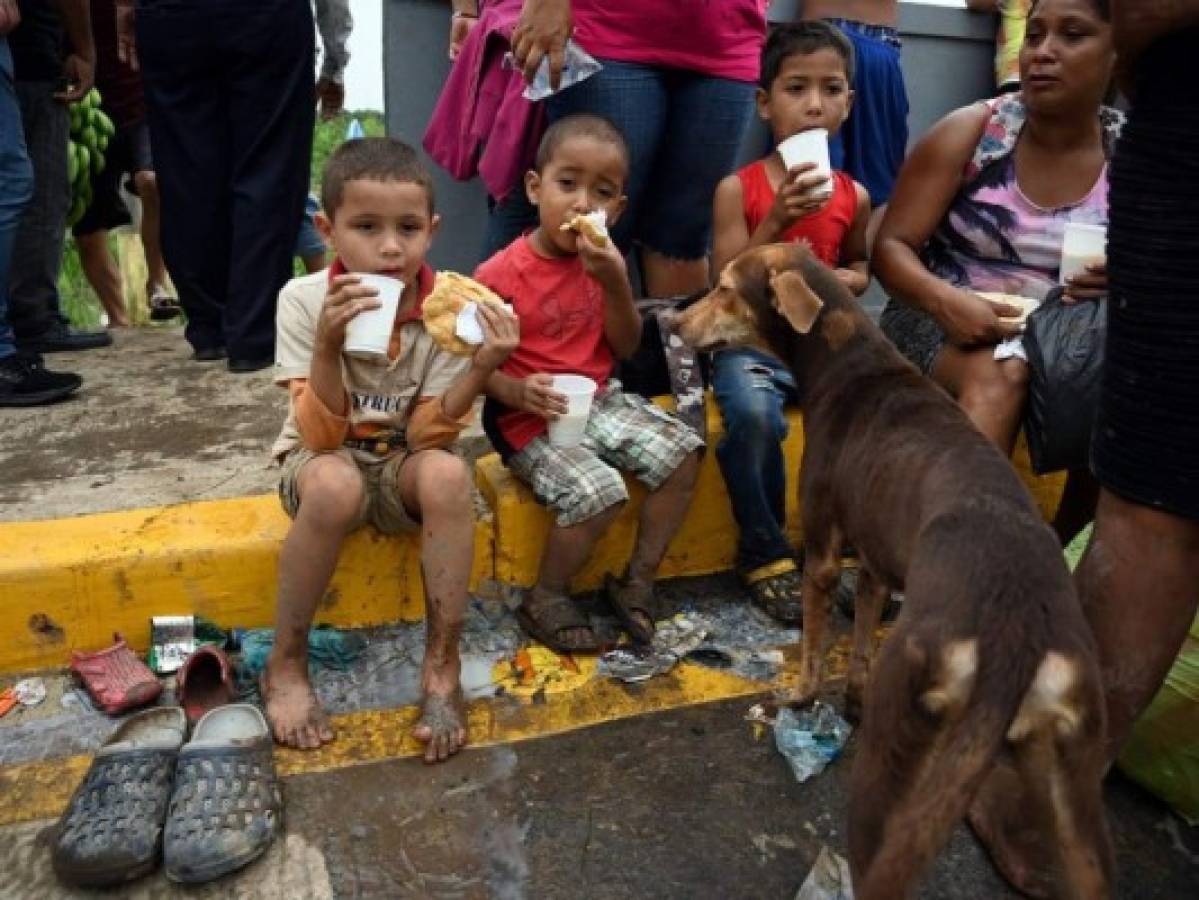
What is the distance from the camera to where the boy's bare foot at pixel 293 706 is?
2.69 m

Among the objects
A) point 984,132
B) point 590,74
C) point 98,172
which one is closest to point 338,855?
point 590,74

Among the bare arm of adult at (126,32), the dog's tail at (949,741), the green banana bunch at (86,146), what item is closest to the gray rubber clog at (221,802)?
the dog's tail at (949,741)

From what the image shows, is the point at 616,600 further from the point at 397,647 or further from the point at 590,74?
the point at 590,74

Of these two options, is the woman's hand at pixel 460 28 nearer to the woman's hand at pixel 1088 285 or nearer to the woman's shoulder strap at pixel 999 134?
the woman's shoulder strap at pixel 999 134

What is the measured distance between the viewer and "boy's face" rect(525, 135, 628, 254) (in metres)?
3.12

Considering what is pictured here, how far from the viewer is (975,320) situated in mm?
3244

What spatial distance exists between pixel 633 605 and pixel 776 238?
133cm

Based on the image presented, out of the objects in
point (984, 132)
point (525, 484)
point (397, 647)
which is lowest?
point (397, 647)

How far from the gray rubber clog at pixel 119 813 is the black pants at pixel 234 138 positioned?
2547 millimetres

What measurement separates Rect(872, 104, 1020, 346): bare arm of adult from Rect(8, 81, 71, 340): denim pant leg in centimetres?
368

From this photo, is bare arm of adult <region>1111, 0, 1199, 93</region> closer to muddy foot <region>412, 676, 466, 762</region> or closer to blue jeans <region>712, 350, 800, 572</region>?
blue jeans <region>712, 350, 800, 572</region>

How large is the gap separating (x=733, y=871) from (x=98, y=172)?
17.5 ft

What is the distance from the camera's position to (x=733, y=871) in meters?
2.31

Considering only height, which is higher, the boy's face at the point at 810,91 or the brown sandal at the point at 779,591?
the boy's face at the point at 810,91
